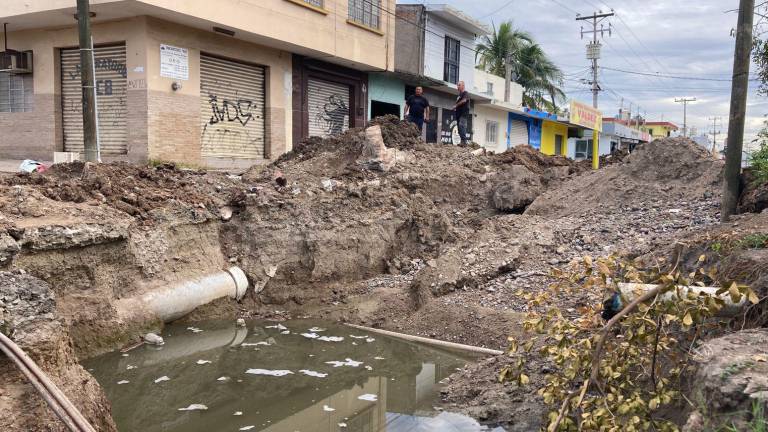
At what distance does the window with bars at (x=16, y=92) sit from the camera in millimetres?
14492

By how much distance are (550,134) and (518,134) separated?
468cm

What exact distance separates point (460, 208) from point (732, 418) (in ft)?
30.4

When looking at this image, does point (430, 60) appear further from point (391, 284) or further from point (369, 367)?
point (369, 367)

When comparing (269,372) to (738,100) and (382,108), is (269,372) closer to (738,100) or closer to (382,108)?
(738,100)

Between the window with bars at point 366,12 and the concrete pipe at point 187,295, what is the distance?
40.7 feet

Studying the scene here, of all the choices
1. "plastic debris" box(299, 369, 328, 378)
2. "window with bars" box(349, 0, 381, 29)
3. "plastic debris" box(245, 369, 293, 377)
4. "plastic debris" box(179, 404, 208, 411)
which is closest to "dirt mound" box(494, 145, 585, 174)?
"window with bars" box(349, 0, 381, 29)

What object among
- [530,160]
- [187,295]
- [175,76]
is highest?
[175,76]

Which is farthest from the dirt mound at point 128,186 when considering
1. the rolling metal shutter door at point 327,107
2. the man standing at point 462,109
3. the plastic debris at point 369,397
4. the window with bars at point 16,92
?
A: the rolling metal shutter door at point 327,107

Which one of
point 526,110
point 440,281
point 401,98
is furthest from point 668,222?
point 526,110

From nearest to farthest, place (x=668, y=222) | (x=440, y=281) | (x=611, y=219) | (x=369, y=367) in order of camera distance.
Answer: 1. (x=369, y=367)
2. (x=440, y=281)
3. (x=668, y=222)
4. (x=611, y=219)

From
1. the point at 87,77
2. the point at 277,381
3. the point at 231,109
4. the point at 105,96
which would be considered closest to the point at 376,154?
the point at 87,77

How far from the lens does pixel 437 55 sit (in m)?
23.8

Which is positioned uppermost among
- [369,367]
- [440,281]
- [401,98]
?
[401,98]

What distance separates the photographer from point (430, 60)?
23.3 meters
